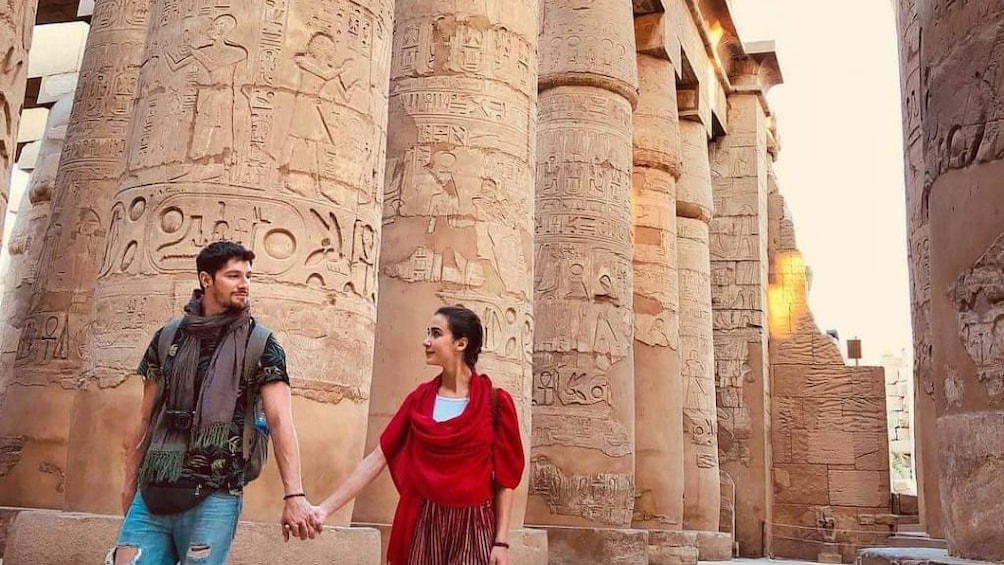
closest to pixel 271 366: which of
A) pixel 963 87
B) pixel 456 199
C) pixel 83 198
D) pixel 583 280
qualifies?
pixel 963 87

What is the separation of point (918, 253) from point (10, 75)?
687cm

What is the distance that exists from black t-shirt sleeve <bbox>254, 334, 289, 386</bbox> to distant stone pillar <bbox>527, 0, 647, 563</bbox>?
24.9ft

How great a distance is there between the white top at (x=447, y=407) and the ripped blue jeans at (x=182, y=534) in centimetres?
73

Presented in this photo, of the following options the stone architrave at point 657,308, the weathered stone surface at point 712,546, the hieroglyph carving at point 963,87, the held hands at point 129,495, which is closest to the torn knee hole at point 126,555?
the held hands at point 129,495

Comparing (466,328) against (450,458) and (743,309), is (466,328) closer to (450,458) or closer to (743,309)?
(450,458)

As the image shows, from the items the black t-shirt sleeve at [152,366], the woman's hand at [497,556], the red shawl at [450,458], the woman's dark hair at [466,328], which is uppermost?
the woman's dark hair at [466,328]

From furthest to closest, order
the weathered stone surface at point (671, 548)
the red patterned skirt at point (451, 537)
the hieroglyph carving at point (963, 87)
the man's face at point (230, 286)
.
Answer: the weathered stone surface at point (671, 548)
the hieroglyph carving at point (963, 87)
the red patterned skirt at point (451, 537)
the man's face at point (230, 286)

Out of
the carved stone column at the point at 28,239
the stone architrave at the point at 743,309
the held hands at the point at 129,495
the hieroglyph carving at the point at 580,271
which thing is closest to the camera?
the held hands at the point at 129,495

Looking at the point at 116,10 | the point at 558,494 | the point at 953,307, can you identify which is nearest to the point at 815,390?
the point at 558,494

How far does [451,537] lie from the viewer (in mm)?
3260

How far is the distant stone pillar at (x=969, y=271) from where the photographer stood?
3641 mm

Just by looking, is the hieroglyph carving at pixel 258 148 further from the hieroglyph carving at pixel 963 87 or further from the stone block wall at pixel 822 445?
the stone block wall at pixel 822 445

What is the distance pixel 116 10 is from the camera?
346 inches

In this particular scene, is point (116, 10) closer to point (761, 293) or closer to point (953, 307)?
point (953, 307)
